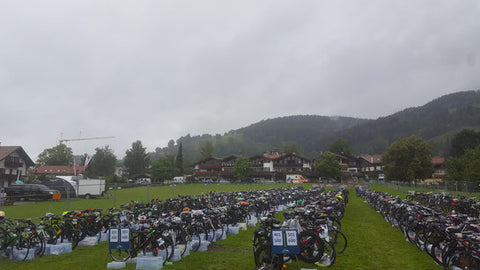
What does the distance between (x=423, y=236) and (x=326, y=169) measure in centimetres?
4856

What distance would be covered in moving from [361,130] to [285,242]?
138872mm

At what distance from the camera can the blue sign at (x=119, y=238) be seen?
21.2ft

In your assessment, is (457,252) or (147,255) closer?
(457,252)

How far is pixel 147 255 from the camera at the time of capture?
22.2ft

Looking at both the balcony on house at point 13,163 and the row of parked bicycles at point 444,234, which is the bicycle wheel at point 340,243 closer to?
the row of parked bicycles at point 444,234

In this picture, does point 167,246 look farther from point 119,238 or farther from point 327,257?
point 327,257

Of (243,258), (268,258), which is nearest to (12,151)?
(243,258)

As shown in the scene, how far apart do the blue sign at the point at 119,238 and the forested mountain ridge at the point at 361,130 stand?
97974 mm

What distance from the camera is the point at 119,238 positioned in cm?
650

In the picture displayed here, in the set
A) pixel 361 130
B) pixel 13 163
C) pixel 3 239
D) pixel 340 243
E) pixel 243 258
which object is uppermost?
pixel 361 130

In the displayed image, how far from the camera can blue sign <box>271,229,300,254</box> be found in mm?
5516

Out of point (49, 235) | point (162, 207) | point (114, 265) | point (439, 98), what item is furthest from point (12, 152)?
point (439, 98)

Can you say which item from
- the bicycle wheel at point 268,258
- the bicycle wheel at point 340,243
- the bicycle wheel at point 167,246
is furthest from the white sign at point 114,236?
the bicycle wheel at point 340,243

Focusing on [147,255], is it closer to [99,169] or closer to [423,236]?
[423,236]
